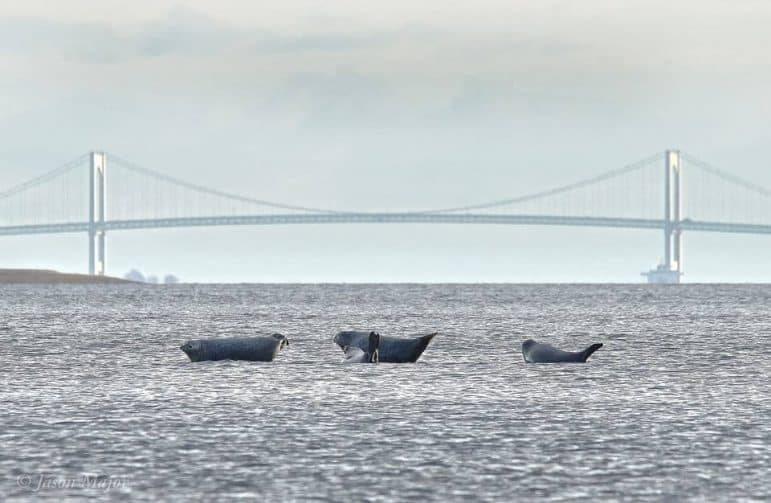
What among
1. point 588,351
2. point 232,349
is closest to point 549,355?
point 588,351

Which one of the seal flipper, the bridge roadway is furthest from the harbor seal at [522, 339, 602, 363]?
the bridge roadway

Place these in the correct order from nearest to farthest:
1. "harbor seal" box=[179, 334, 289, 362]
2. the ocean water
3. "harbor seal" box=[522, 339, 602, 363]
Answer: the ocean water, "harbor seal" box=[522, 339, 602, 363], "harbor seal" box=[179, 334, 289, 362]

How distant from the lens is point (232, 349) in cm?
3300

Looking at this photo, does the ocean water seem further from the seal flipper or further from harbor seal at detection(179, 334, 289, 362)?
the seal flipper

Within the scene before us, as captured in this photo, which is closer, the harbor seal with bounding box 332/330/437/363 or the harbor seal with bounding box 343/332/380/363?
the harbor seal with bounding box 343/332/380/363

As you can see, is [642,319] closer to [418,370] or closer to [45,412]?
[418,370]

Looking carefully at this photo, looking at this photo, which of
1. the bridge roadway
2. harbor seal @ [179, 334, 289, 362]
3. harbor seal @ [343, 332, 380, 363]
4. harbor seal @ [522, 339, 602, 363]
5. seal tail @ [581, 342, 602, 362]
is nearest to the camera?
harbor seal @ [343, 332, 380, 363]

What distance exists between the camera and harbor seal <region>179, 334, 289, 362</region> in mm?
32688

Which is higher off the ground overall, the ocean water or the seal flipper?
the seal flipper

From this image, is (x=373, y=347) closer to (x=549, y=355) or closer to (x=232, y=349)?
(x=232, y=349)

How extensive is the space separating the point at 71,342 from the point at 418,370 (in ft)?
48.6

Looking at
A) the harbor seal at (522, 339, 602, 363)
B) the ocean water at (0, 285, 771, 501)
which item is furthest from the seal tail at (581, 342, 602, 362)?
the ocean water at (0, 285, 771, 501)

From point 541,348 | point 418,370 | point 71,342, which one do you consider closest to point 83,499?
point 418,370

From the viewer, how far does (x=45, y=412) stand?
21375 mm
